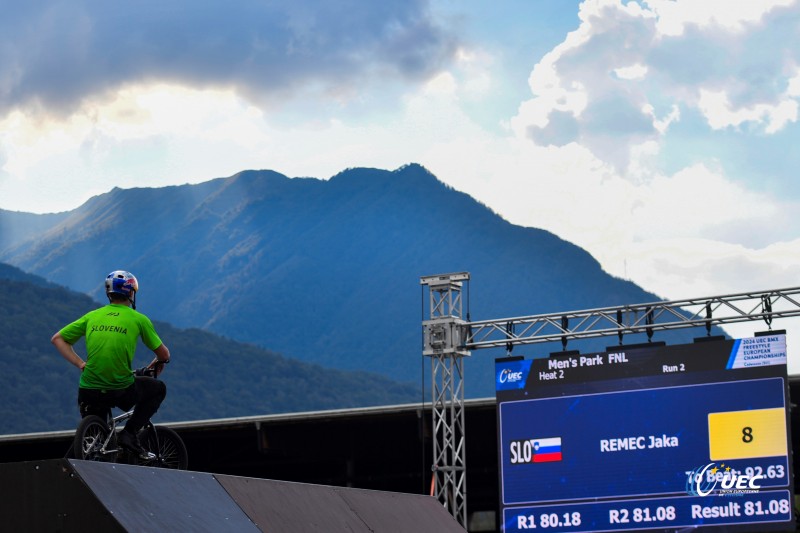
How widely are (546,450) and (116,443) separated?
17335 millimetres

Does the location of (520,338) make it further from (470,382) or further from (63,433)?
(470,382)

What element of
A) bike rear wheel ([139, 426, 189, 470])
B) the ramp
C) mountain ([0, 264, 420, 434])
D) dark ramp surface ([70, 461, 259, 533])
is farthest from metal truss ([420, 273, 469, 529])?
mountain ([0, 264, 420, 434])

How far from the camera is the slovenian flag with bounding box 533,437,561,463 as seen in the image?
24359mm

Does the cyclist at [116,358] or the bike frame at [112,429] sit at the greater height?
the cyclist at [116,358]

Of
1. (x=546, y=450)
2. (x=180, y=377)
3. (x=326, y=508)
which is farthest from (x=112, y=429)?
(x=180, y=377)

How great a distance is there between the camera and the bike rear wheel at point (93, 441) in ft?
24.5

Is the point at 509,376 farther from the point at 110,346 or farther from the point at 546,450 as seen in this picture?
the point at 110,346

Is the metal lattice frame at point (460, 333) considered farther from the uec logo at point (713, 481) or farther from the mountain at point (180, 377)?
the mountain at point (180, 377)

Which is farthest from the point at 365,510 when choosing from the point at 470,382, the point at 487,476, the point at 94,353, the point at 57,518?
the point at 470,382

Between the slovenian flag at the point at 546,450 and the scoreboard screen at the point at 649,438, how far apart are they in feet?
0.06

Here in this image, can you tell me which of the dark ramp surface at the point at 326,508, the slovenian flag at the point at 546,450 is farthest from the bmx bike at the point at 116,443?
the slovenian flag at the point at 546,450

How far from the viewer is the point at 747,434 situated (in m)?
22.7

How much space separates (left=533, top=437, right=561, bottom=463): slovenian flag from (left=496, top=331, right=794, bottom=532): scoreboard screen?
19mm

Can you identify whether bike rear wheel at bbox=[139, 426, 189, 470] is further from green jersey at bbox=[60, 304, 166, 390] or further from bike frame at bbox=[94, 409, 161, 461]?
green jersey at bbox=[60, 304, 166, 390]
